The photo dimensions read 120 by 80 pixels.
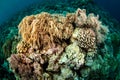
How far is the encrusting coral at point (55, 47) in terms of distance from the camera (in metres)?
5.80

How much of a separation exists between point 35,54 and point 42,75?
1.68 ft

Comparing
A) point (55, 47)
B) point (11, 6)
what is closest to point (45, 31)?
point (55, 47)

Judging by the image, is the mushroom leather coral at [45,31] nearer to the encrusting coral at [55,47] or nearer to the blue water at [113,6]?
the encrusting coral at [55,47]

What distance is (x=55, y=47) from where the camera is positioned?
5859 mm

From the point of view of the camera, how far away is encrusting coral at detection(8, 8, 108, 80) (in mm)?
5797

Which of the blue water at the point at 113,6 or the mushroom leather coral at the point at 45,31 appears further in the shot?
the blue water at the point at 113,6

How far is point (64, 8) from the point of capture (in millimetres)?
8742

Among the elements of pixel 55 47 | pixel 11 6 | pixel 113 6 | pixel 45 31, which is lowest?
pixel 55 47

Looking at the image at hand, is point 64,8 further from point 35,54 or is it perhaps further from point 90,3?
point 35,54

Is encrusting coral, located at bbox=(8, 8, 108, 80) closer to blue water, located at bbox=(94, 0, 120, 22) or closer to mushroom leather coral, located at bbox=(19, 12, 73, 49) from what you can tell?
mushroom leather coral, located at bbox=(19, 12, 73, 49)

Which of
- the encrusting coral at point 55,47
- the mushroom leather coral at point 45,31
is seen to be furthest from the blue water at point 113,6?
the mushroom leather coral at point 45,31

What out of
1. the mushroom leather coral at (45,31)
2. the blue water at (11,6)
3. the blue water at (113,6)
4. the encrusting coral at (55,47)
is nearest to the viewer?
the encrusting coral at (55,47)

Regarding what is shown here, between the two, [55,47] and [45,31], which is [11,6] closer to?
[45,31]

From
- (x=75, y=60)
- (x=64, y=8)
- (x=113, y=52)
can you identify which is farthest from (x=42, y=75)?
(x=64, y=8)
